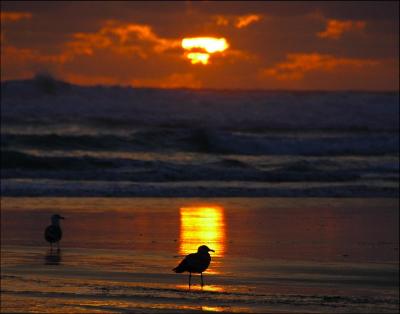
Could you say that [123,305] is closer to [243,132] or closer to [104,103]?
[243,132]

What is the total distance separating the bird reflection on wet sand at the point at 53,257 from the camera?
13.1 metres

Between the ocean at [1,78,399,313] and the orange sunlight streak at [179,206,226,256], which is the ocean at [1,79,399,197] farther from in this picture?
the orange sunlight streak at [179,206,226,256]

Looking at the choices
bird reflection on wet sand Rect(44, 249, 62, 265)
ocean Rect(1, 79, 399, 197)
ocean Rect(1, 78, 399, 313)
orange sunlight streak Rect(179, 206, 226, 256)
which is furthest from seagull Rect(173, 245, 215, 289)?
ocean Rect(1, 79, 399, 197)

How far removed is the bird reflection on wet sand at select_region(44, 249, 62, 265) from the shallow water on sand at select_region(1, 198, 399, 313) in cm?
2

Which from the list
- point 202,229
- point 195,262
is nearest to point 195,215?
point 202,229

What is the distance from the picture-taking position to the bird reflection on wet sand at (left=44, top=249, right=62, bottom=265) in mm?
13109

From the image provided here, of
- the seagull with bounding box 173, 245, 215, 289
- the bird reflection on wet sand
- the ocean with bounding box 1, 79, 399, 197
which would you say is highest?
the ocean with bounding box 1, 79, 399, 197

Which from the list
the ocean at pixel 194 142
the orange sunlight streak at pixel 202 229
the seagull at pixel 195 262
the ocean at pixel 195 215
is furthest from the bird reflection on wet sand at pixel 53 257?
the ocean at pixel 194 142

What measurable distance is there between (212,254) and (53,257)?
7.45 ft

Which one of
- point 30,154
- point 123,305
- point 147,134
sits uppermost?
point 147,134

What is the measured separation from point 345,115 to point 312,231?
141 feet

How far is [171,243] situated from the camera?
49.6 feet

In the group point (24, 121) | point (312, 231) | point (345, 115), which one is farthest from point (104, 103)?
point (312, 231)

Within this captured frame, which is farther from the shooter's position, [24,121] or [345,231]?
[24,121]
